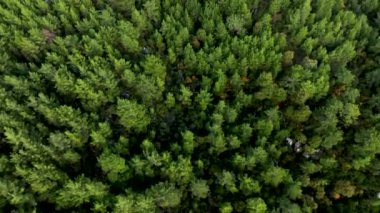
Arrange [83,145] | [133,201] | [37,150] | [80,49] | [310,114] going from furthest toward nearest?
[80,49], [310,114], [83,145], [37,150], [133,201]

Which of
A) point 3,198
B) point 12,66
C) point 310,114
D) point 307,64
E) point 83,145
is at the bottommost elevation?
point 3,198

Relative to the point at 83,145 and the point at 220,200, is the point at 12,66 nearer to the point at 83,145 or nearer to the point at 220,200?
the point at 83,145

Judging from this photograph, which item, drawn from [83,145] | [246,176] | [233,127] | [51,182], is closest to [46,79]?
[83,145]

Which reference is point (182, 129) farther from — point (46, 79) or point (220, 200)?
point (46, 79)

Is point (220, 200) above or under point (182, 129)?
under

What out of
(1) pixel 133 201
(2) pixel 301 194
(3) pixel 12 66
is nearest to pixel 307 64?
(2) pixel 301 194

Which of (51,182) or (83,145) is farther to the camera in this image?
(83,145)

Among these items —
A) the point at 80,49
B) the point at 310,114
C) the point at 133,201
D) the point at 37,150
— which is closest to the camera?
the point at 133,201
